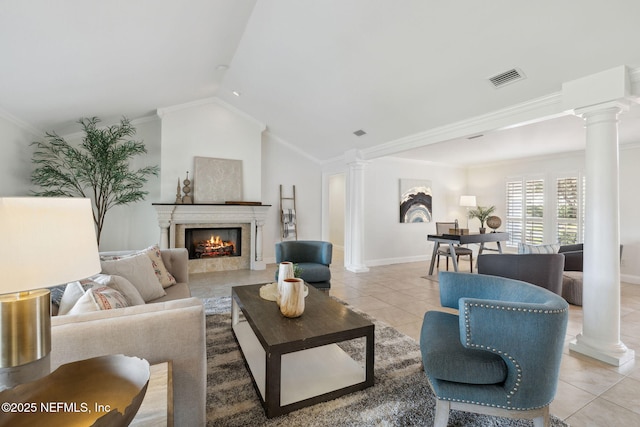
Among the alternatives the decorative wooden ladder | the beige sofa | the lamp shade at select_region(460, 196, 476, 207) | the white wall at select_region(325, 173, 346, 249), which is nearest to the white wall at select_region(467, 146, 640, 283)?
the lamp shade at select_region(460, 196, 476, 207)

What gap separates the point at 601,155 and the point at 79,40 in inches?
182

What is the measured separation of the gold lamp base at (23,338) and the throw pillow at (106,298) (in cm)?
64

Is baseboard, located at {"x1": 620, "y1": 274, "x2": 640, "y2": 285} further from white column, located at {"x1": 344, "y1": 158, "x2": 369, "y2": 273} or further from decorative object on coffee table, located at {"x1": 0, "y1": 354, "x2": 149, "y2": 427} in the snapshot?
decorative object on coffee table, located at {"x1": 0, "y1": 354, "x2": 149, "y2": 427}

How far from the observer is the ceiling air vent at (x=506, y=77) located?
8.97 feet

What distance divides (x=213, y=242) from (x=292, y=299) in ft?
14.0

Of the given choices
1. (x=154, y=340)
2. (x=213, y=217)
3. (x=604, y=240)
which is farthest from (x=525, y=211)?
(x=154, y=340)

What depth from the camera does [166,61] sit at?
3.60 meters

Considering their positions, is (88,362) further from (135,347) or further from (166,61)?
(166,61)

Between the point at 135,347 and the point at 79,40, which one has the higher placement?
the point at 79,40

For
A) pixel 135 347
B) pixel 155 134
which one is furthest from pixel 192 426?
pixel 155 134

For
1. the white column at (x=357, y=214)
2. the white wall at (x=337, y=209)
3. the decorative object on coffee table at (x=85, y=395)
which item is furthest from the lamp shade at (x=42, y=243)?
the white wall at (x=337, y=209)

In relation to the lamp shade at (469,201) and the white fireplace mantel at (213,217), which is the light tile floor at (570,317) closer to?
the white fireplace mantel at (213,217)

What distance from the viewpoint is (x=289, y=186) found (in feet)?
22.0

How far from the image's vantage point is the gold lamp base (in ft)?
2.70
